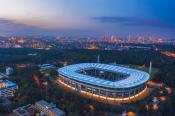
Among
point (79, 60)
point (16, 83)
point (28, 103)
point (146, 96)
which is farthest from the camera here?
point (79, 60)

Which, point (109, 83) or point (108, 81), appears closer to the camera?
point (109, 83)

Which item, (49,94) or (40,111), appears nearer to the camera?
(40,111)

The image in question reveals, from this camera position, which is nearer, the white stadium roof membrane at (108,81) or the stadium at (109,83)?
the stadium at (109,83)

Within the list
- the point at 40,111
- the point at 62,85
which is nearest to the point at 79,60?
the point at 62,85

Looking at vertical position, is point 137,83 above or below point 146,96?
above

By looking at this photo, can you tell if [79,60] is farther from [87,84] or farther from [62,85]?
[87,84]

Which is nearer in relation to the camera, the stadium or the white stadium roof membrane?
the stadium

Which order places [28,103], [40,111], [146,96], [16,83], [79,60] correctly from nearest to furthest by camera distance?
[40,111], [28,103], [146,96], [16,83], [79,60]
